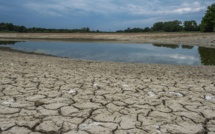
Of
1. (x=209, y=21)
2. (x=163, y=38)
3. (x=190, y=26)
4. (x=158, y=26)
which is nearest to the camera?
(x=163, y=38)

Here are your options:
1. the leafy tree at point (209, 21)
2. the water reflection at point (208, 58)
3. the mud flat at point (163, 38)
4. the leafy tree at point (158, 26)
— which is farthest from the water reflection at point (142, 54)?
A: the leafy tree at point (158, 26)

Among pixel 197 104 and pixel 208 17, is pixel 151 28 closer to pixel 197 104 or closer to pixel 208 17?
pixel 208 17

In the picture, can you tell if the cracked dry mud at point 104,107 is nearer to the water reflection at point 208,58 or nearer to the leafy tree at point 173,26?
the water reflection at point 208,58

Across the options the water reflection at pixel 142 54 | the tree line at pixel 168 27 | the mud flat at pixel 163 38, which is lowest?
the water reflection at pixel 142 54

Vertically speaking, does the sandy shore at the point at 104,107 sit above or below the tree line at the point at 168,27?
below

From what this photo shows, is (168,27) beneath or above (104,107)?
above

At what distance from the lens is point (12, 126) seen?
2.48 m

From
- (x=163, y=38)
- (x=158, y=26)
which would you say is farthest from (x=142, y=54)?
(x=158, y=26)

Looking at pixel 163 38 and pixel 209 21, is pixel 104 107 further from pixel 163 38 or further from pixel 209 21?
pixel 209 21

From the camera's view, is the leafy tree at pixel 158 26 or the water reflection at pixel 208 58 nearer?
the water reflection at pixel 208 58

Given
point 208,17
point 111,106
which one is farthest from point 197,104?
point 208,17

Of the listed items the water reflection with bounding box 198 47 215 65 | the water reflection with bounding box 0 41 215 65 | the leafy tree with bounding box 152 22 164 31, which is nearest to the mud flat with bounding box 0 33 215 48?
the water reflection with bounding box 0 41 215 65

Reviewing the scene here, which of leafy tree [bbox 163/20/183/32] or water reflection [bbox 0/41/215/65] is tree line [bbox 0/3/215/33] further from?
water reflection [bbox 0/41/215/65]

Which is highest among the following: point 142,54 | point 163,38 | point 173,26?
point 173,26
